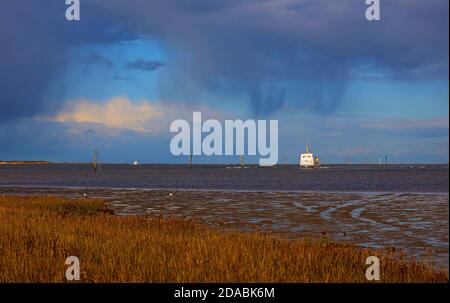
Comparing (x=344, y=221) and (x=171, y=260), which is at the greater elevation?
(x=171, y=260)

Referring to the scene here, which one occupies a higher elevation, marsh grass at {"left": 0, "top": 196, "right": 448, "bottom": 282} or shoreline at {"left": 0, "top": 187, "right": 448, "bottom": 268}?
marsh grass at {"left": 0, "top": 196, "right": 448, "bottom": 282}

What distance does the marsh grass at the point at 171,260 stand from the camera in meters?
11.4

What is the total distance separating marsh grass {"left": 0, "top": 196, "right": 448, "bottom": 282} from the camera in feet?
37.5

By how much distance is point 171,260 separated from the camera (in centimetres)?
1285

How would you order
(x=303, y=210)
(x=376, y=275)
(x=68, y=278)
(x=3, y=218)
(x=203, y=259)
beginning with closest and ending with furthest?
1. (x=68, y=278)
2. (x=376, y=275)
3. (x=203, y=259)
4. (x=3, y=218)
5. (x=303, y=210)

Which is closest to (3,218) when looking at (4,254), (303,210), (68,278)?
(4,254)

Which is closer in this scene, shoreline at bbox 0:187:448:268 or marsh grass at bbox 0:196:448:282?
marsh grass at bbox 0:196:448:282

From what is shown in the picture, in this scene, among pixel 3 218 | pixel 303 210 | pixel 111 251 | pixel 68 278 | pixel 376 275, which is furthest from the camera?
pixel 303 210

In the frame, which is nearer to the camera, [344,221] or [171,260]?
[171,260]

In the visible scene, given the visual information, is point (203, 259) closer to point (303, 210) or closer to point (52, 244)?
point (52, 244)

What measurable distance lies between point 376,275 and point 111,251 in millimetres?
7005

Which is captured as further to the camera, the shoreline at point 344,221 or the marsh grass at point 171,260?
the shoreline at point 344,221
